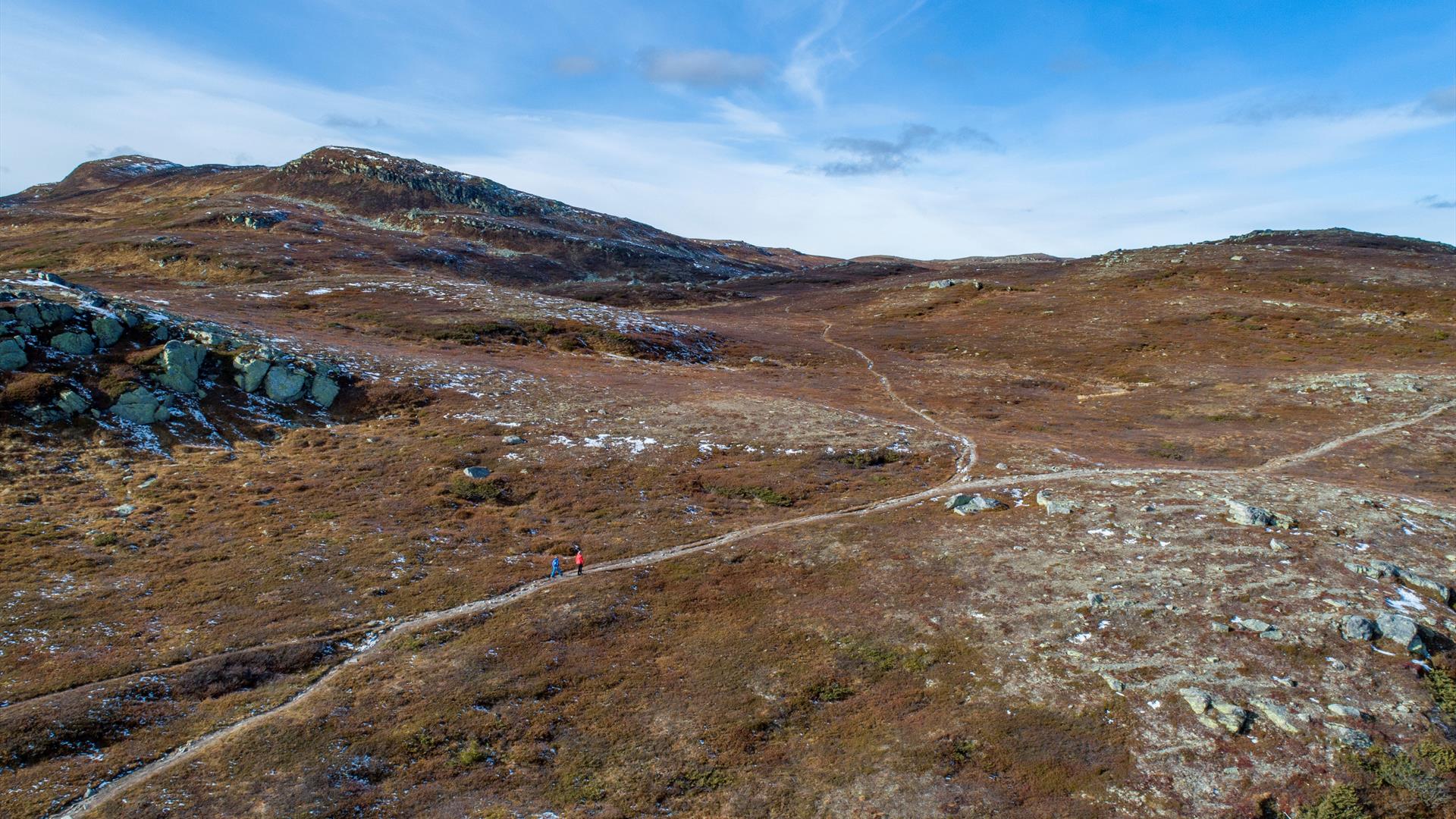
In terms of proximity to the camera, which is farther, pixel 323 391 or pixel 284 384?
pixel 323 391

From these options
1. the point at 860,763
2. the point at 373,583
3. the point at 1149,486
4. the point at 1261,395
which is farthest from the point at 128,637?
the point at 1261,395

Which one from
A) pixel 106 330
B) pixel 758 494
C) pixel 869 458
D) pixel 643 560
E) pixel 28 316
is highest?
pixel 28 316

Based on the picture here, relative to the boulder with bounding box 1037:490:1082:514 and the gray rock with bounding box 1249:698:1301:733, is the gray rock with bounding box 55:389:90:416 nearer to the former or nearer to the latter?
the boulder with bounding box 1037:490:1082:514

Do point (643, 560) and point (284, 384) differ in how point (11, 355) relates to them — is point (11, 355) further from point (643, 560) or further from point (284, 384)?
point (643, 560)

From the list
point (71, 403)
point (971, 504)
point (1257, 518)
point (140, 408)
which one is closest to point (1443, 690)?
point (1257, 518)

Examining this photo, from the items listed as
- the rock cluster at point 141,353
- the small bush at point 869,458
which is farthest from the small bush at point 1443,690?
the rock cluster at point 141,353

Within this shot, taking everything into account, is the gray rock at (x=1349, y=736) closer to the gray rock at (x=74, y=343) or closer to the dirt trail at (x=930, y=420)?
the dirt trail at (x=930, y=420)
